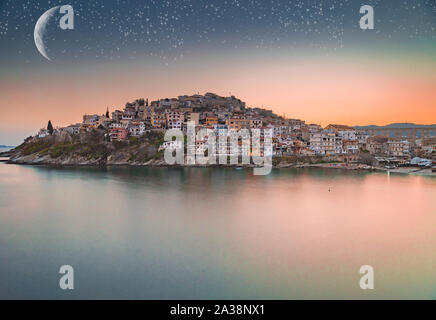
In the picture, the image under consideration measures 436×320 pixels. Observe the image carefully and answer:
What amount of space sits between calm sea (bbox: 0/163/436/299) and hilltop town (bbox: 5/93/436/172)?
942 centimetres

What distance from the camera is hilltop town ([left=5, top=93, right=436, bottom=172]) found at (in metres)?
17.3

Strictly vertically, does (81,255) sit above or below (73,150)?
below

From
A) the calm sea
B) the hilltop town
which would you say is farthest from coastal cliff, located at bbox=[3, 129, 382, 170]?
the calm sea

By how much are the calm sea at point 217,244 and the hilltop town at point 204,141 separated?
9423 mm

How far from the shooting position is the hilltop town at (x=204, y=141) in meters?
17.3

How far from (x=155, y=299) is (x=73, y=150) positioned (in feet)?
60.0

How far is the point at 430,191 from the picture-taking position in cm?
892

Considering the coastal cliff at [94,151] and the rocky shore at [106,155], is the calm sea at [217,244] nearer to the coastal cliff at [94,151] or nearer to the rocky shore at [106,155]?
the rocky shore at [106,155]

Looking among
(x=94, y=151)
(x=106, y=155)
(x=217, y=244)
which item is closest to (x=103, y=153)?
(x=106, y=155)

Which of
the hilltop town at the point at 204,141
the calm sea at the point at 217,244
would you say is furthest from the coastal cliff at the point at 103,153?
the calm sea at the point at 217,244

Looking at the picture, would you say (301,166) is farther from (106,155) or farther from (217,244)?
(217,244)

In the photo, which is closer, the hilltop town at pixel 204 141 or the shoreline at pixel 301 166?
the shoreline at pixel 301 166
